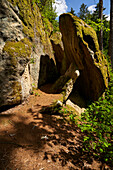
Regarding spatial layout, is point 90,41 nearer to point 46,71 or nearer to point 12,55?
point 46,71

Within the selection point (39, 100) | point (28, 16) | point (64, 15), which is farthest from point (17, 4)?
point (39, 100)

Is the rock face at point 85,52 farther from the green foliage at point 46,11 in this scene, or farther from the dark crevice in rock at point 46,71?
the green foliage at point 46,11

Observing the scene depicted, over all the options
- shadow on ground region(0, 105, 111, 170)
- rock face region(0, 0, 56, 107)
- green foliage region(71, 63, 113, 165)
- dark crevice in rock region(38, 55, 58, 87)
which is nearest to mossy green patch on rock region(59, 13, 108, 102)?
green foliage region(71, 63, 113, 165)

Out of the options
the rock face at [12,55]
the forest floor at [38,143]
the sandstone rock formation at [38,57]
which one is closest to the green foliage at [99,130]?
the forest floor at [38,143]

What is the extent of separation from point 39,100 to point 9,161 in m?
3.05

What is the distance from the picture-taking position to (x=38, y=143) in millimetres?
2729

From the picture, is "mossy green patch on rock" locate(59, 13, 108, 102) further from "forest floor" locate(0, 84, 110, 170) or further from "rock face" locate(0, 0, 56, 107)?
"forest floor" locate(0, 84, 110, 170)

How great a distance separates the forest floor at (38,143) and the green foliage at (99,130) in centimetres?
32

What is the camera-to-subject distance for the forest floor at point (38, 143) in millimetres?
2197

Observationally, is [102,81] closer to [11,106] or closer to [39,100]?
[39,100]

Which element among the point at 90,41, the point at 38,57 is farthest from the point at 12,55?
the point at 90,41

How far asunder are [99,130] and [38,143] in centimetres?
189

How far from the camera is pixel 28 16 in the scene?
18.3 feet

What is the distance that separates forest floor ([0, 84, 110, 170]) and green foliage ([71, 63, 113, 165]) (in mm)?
321
